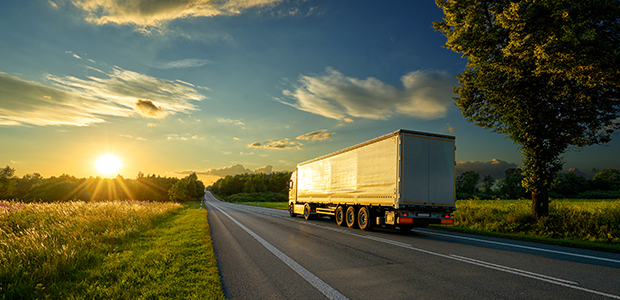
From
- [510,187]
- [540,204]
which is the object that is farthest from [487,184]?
[540,204]

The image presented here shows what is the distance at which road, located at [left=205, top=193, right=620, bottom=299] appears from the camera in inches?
182

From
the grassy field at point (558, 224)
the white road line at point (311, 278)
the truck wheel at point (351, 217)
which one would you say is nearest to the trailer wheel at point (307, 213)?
the truck wheel at point (351, 217)

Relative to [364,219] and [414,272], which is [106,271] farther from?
[364,219]

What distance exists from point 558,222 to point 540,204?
4.90 ft

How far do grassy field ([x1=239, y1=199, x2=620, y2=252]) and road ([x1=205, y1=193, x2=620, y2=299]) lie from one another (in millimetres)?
2920

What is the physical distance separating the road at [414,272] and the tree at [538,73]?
711cm

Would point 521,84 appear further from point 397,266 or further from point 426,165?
point 397,266

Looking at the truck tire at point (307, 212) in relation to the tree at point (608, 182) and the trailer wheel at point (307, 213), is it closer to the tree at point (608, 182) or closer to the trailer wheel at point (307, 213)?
the trailer wheel at point (307, 213)

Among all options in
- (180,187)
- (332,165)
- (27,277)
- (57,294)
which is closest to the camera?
(57,294)

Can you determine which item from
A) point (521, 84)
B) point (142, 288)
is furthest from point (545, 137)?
point (142, 288)

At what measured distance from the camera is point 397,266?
6348 mm

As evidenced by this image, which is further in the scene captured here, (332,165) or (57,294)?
(332,165)

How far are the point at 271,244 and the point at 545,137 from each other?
14.0m

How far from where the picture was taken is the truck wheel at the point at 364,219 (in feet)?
44.2
